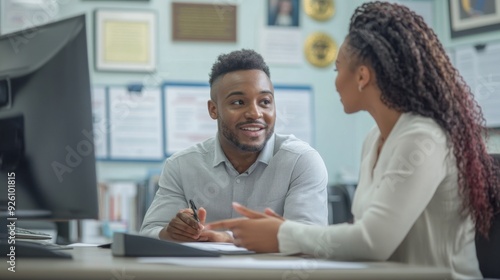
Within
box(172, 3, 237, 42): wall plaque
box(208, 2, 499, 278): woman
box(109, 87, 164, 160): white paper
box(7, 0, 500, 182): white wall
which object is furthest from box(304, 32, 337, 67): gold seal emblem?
box(208, 2, 499, 278): woman

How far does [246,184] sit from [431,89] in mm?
839

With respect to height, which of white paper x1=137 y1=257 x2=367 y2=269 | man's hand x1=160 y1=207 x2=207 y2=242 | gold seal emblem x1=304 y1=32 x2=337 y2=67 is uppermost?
gold seal emblem x1=304 y1=32 x2=337 y2=67

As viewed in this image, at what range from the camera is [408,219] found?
3.84 feet

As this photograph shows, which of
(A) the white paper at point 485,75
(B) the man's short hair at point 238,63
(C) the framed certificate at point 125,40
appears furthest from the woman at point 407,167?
(C) the framed certificate at point 125,40

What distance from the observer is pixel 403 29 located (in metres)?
1.31

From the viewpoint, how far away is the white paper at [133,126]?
12.5 ft

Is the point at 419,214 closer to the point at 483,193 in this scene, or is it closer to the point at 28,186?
the point at 483,193

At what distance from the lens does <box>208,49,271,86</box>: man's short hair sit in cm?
207

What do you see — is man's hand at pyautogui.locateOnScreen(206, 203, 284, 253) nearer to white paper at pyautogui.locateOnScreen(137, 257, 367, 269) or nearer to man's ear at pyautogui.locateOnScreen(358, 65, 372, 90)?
white paper at pyautogui.locateOnScreen(137, 257, 367, 269)

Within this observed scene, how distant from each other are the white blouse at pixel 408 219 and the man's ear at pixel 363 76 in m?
0.09

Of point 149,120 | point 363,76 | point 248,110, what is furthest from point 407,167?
point 149,120

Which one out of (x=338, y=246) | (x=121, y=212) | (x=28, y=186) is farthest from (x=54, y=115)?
(x=121, y=212)

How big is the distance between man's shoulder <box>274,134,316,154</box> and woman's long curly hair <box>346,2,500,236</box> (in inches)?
28.8

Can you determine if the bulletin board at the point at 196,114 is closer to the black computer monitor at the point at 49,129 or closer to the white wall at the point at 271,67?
the white wall at the point at 271,67
